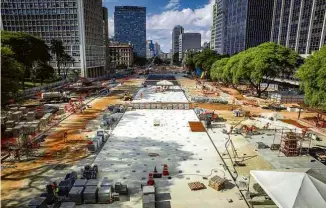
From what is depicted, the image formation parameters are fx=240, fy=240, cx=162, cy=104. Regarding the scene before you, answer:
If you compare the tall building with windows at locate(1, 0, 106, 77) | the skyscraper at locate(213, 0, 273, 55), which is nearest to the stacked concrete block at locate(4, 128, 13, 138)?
the tall building with windows at locate(1, 0, 106, 77)

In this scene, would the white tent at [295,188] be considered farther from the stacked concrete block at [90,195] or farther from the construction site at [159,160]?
the stacked concrete block at [90,195]

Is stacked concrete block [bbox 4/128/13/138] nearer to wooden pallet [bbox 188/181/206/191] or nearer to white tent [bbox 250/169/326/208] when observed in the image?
wooden pallet [bbox 188/181/206/191]

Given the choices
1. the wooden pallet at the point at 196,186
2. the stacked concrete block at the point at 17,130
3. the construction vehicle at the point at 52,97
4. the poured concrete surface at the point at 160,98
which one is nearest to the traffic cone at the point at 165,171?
the wooden pallet at the point at 196,186

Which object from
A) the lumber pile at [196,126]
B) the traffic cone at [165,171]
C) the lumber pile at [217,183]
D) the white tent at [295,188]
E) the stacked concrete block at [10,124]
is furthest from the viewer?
the lumber pile at [196,126]

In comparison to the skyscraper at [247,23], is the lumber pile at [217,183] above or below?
below

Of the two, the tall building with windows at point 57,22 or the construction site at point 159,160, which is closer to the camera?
the construction site at point 159,160

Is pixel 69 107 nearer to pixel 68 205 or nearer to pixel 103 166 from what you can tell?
pixel 103 166

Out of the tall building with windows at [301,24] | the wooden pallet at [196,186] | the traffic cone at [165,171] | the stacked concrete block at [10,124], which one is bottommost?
the wooden pallet at [196,186]

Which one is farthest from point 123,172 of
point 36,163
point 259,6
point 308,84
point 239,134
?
point 259,6

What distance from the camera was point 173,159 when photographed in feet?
73.9

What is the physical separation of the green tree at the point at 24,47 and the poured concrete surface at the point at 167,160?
128 feet

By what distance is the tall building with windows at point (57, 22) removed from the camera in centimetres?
9681

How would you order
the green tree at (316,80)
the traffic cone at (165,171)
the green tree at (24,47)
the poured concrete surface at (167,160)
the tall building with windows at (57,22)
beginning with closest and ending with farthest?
the poured concrete surface at (167,160) < the traffic cone at (165,171) < the green tree at (316,80) < the green tree at (24,47) < the tall building with windows at (57,22)

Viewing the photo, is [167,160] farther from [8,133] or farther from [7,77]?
[8,133]
